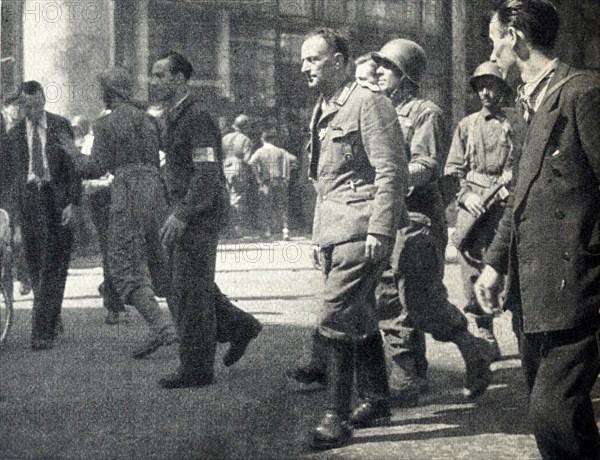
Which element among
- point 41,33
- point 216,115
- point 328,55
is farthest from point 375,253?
point 41,33

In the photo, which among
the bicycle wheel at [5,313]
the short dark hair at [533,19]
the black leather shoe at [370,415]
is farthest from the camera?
the bicycle wheel at [5,313]

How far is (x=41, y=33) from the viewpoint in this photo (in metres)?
4.55

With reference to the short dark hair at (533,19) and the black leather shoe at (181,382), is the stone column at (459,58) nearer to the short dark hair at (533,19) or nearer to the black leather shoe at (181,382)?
the short dark hair at (533,19)

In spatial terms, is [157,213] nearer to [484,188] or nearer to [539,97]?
[484,188]

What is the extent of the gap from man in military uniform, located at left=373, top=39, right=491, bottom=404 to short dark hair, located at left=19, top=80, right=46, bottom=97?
1.57 meters

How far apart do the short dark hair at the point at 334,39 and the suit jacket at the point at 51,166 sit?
121cm

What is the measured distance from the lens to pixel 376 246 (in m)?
4.38

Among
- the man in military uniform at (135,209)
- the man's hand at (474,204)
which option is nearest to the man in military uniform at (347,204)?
the man's hand at (474,204)

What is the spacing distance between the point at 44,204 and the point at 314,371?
1.59 meters

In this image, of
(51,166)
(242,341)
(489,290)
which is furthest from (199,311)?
(489,290)

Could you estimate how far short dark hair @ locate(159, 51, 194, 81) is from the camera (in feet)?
15.9

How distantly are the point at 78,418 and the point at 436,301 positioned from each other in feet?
5.59

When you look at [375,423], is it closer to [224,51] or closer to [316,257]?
[316,257]

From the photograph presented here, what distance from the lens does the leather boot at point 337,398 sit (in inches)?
174
